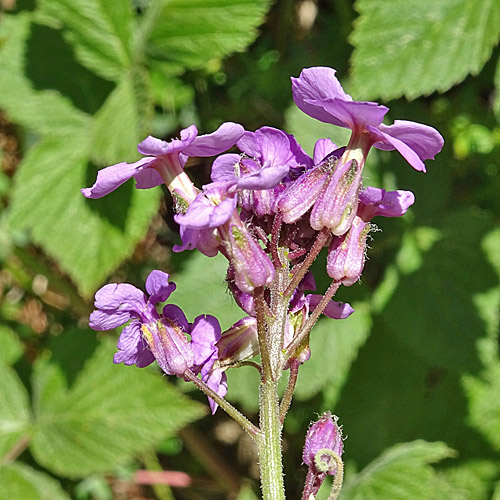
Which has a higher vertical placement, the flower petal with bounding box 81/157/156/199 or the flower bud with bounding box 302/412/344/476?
the flower petal with bounding box 81/157/156/199

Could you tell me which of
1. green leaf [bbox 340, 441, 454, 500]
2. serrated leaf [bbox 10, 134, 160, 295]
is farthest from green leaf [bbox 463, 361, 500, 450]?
serrated leaf [bbox 10, 134, 160, 295]

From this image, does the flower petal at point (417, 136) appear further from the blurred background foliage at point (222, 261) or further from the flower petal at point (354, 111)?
the blurred background foliage at point (222, 261)

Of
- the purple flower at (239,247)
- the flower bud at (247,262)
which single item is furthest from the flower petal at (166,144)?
the flower bud at (247,262)

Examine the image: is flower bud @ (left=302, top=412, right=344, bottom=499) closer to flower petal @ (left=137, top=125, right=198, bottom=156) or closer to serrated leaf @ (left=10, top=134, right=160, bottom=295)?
flower petal @ (left=137, top=125, right=198, bottom=156)

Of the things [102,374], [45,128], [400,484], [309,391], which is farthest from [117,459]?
[45,128]

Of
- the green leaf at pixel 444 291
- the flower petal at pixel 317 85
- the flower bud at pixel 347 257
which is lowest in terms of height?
the green leaf at pixel 444 291

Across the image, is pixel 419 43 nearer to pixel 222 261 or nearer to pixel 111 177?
pixel 222 261

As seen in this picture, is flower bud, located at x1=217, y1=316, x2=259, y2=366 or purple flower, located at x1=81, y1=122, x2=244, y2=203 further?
flower bud, located at x1=217, y1=316, x2=259, y2=366

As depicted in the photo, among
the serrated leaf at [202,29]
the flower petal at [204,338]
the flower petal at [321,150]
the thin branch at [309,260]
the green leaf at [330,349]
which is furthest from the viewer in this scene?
the green leaf at [330,349]
